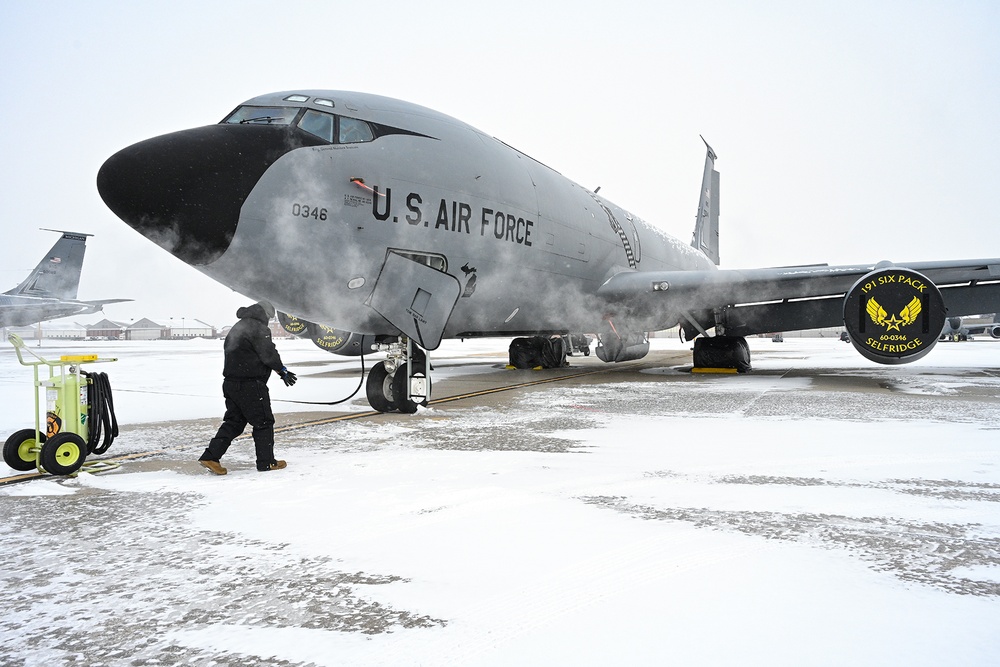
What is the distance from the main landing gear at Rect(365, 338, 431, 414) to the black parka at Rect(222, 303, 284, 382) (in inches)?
103

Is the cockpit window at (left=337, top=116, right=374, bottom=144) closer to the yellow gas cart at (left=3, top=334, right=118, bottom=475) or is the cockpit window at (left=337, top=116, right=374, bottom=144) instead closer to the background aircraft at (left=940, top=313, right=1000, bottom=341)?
the yellow gas cart at (left=3, top=334, right=118, bottom=475)

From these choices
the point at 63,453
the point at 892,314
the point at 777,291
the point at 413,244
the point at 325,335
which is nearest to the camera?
the point at 63,453

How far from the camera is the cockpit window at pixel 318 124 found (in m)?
6.34

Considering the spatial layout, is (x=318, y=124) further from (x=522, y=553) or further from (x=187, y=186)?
(x=522, y=553)

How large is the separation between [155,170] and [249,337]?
184 cm

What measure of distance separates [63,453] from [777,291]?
1061cm

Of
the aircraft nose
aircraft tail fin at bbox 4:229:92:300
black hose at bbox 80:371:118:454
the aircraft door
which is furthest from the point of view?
aircraft tail fin at bbox 4:229:92:300

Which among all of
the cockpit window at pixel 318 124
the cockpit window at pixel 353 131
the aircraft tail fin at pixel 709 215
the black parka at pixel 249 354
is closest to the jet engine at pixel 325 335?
the cockpit window at pixel 353 131

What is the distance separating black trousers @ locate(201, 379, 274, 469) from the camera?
14.1 feet

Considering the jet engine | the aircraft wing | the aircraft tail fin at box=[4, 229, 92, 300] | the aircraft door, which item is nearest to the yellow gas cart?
the aircraft door

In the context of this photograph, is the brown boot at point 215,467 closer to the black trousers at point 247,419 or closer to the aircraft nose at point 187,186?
the black trousers at point 247,419

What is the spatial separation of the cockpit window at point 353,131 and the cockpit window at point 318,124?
0.12 m

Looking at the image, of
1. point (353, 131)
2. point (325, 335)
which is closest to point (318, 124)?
point (353, 131)

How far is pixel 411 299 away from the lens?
696cm
